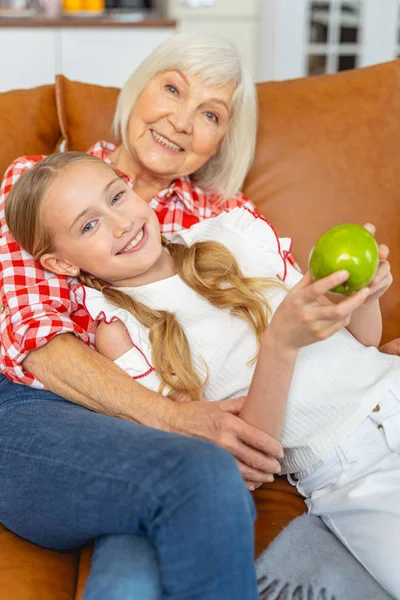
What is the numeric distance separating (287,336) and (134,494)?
0.30 meters

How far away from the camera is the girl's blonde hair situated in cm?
135

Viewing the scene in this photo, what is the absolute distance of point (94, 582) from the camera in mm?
1025

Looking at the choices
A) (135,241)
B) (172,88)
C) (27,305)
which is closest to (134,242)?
(135,241)

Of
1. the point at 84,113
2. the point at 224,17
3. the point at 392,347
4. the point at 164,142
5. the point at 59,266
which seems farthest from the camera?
the point at 224,17

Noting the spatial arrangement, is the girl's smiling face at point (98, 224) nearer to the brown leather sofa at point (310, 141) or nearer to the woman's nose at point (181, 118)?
the woman's nose at point (181, 118)

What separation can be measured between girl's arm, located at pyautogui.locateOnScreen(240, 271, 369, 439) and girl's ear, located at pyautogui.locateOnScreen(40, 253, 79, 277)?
405mm

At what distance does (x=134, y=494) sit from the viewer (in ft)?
3.46

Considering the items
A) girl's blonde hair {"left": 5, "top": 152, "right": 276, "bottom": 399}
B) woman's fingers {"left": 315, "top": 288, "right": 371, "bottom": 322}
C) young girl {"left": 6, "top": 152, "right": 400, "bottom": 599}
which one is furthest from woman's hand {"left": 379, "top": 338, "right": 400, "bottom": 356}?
woman's fingers {"left": 315, "top": 288, "right": 371, "bottom": 322}

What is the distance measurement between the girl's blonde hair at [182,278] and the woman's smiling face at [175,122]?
23 centimetres

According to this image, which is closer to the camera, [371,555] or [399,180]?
[371,555]

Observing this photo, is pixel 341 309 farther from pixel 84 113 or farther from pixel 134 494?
pixel 84 113

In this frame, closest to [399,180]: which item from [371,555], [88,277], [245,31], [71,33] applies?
[88,277]

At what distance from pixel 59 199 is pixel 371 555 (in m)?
0.76

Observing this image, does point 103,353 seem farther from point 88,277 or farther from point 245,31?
point 245,31
